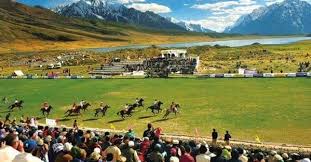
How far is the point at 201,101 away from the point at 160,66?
170ft

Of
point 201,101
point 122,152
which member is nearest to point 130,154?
point 122,152

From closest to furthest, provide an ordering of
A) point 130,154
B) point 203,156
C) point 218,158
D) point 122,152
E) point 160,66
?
point 218,158 < point 203,156 < point 130,154 < point 122,152 < point 160,66

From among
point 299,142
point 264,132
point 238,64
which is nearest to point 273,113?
point 264,132

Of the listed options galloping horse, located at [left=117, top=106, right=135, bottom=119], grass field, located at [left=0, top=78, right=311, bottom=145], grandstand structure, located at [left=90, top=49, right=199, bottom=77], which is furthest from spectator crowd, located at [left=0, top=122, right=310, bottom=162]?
grandstand structure, located at [left=90, top=49, right=199, bottom=77]

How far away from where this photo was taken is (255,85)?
77.7 m

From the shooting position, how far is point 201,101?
63.7 metres

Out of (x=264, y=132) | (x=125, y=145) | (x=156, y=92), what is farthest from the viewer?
(x=156, y=92)

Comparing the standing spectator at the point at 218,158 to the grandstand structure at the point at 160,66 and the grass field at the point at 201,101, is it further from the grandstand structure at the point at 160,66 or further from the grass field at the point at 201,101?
the grandstand structure at the point at 160,66

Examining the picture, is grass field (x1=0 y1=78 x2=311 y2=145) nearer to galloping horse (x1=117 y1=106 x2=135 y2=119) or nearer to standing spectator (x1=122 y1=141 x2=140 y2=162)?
galloping horse (x1=117 y1=106 x2=135 y2=119)

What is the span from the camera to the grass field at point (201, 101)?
151 ft

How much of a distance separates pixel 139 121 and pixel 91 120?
5.79 metres

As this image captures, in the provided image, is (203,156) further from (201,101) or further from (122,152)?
(201,101)

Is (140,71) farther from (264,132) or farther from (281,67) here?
(264,132)

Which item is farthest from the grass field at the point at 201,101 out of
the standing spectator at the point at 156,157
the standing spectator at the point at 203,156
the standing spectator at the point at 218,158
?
the standing spectator at the point at 156,157
